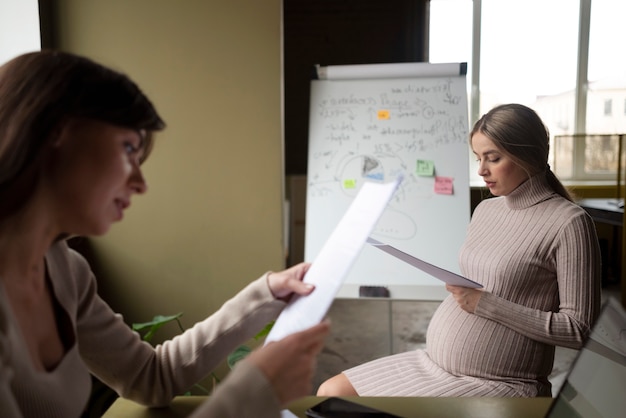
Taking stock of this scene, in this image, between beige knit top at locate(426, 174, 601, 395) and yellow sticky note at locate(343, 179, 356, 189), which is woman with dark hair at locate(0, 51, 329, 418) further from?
yellow sticky note at locate(343, 179, 356, 189)

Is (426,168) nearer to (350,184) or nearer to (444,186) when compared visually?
(444,186)

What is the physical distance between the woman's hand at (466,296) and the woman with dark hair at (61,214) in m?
0.83

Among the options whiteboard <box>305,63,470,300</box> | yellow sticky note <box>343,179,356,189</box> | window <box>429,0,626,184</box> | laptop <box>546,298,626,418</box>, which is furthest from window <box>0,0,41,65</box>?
window <box>429,0,626,184</box>

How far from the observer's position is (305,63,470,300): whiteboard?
7.95 ft

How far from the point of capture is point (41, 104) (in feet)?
2.23

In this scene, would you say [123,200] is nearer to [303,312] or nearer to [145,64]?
[303,312]

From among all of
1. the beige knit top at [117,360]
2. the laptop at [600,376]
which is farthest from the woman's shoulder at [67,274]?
the laptop at [600,376]

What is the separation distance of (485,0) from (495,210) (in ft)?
11.6

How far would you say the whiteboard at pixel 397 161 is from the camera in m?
2.42

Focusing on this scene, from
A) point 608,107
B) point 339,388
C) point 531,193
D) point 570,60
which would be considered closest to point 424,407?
point 339,388

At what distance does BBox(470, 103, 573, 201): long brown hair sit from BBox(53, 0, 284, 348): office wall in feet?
4.06

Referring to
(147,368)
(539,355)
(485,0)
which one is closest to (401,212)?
(539,355)

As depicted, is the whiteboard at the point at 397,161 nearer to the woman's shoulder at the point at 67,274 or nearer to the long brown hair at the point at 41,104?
the woman's shoulder at the point at 67,274

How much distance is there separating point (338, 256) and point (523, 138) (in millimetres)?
920
